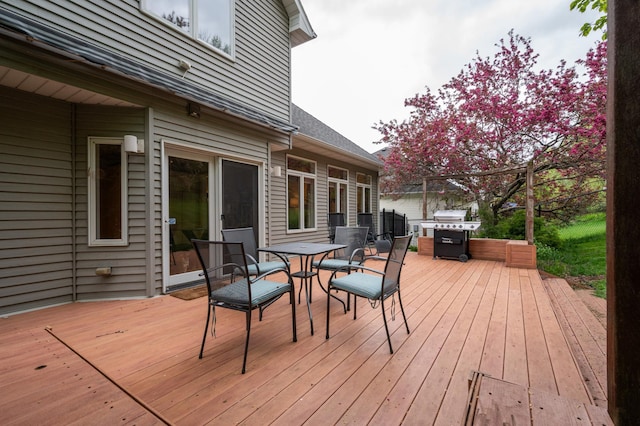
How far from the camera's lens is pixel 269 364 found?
213 cm

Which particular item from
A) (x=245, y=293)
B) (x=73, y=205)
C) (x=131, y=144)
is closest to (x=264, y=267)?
(x=245, y=293)

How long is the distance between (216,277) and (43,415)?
3.86 feet

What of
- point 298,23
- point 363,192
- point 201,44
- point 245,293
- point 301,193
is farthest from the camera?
point 363,192

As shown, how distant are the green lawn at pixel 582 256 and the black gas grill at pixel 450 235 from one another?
1.74m

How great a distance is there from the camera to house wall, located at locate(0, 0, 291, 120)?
327 centimetres

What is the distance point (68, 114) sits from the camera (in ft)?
11.4

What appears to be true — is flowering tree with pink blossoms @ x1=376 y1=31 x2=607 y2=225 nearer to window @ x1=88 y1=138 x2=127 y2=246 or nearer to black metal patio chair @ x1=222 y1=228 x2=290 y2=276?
black metal patio chair @ x1=222 y1=228 x2=290 y2=276

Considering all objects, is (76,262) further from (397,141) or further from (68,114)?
(397,141)

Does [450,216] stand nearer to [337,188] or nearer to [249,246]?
[337,188]

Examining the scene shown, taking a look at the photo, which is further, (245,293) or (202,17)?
(202,17)

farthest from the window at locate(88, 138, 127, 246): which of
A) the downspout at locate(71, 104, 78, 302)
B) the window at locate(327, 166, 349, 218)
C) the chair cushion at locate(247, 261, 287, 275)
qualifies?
the window at locate(327, 166, 349, 218)

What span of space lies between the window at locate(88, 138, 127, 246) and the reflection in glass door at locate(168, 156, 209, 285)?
553 millimetres

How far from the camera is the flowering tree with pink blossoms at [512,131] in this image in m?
6.56

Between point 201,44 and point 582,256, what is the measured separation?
10107 millimetres
